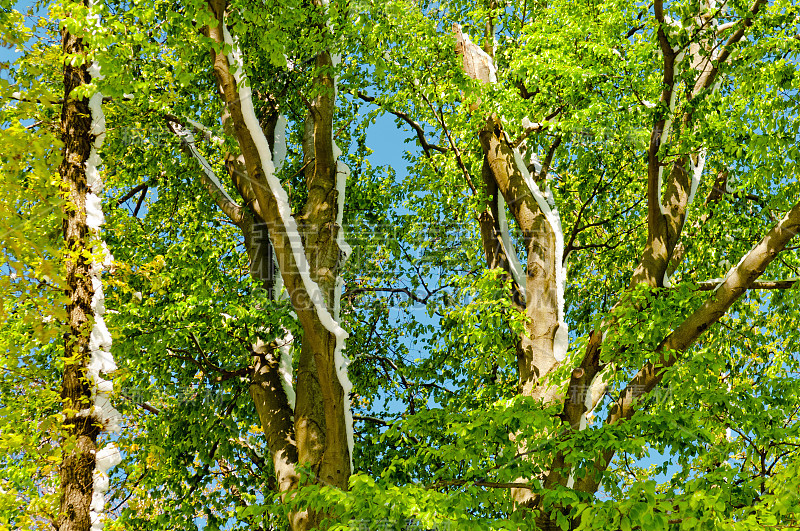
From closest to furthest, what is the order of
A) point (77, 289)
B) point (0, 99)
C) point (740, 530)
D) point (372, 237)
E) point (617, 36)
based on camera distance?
point (740, 530) < point (0, 99) < point (77, 289) < point (617, 36) < point (372, 237)

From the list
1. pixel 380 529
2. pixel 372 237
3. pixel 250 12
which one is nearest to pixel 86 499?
pixel 380 529

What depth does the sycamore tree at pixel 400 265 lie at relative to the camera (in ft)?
24.1

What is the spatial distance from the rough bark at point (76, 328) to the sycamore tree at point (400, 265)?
3cm

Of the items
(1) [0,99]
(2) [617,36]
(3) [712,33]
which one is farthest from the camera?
(2) [617,36]

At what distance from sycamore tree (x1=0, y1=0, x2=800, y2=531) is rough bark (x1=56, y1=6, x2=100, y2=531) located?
3 cm

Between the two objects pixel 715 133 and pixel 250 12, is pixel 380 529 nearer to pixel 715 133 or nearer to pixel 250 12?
pixel 250 12

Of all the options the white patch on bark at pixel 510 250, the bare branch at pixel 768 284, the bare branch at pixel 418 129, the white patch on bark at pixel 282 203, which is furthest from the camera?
the bare branch at pixel 418 129

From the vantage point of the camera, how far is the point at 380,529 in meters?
7.01

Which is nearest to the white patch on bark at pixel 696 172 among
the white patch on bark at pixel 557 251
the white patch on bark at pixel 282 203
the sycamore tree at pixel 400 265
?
the sycamore tree at pixel 400 265

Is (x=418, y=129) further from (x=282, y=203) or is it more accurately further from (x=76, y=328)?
(x=76, y=328)

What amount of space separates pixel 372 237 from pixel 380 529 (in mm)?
6788

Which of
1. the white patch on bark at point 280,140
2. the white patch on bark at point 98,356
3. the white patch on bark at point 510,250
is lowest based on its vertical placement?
the white patch on bark at point 98,356

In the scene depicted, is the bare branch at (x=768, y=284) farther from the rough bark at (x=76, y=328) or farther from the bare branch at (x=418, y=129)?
the rough bark at (x=76, y=328)

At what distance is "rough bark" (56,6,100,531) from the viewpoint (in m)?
6.89
